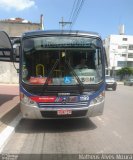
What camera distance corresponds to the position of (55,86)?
10.1 m

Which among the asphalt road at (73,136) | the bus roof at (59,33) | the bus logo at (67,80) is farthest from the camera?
the bus roof at (59,33)

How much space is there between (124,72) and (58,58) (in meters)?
86.1

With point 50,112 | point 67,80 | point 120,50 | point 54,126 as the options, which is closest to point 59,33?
point 67,80

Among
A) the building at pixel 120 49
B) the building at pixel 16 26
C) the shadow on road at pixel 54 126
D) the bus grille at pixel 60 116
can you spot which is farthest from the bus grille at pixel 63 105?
the building at pixel 120 49

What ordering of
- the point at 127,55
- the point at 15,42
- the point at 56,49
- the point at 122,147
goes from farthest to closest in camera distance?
the point at 127,55, the point at 15,42, the point at 56,49, the point at 122,147

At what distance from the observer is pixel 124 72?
95.1 metres

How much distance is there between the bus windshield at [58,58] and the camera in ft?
34.3

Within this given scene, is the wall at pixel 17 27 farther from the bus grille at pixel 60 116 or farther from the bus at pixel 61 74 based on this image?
the bus grille at pixel 60 116

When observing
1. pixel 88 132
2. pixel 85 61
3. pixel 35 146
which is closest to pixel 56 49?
pixel 85 61

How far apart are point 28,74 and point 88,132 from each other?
2.55 metres

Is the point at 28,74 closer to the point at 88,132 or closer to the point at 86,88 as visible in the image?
the point at 86,88

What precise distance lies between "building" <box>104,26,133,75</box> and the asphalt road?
92214 mm

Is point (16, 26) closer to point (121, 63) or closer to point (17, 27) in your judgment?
point (17, 27)

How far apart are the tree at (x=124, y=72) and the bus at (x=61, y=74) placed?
84.3 metres
